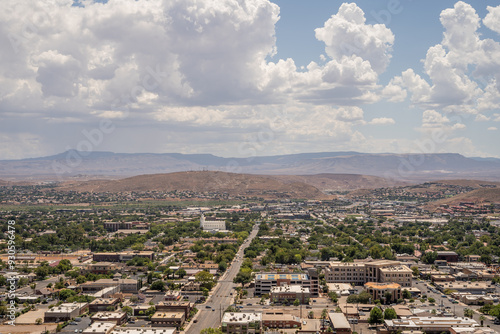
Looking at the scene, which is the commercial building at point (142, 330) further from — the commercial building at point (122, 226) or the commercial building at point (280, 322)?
the commercial building at point (122, 226)

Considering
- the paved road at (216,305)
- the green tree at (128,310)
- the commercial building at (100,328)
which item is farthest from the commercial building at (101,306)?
the paved road at (216,305)

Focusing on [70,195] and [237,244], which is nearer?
[237,244]

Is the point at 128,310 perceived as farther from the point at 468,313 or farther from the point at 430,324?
the point at 468,313

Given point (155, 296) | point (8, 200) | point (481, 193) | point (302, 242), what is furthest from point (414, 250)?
point (8, 200)

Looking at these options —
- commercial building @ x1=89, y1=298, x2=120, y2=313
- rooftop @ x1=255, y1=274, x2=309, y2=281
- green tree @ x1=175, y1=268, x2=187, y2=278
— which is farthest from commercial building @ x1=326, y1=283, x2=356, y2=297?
commercial building @ x1=89, y1=298, x2=120, y2=313

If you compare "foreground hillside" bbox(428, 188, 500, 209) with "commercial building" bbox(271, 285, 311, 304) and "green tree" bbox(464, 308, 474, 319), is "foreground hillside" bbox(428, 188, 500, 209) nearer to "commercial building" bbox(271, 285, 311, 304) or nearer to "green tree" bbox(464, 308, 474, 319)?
"green tree" bbox(464, 308, 474, 319)

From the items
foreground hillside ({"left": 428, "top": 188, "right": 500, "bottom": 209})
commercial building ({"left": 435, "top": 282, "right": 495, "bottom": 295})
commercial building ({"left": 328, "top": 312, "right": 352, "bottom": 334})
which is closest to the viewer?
commercial building ({"left": 328, "top": 312, "right": 352, "bottom": 334})

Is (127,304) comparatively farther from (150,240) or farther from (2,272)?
(150,240)
